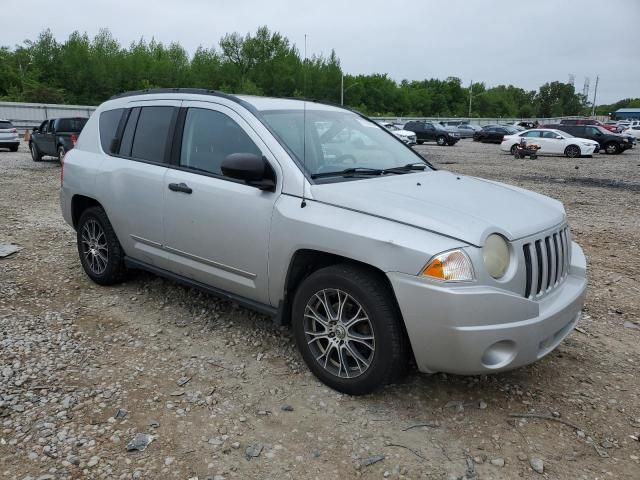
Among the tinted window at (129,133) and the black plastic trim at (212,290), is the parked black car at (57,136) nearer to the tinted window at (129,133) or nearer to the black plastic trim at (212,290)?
the tinted window at (129,133)

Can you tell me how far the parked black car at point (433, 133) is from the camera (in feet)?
118

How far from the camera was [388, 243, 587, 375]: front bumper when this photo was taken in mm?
2748

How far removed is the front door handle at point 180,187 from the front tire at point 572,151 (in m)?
24.6

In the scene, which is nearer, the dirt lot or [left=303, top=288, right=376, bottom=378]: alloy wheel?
the dirt lot

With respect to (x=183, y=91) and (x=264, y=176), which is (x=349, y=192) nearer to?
(x=264, y=176)

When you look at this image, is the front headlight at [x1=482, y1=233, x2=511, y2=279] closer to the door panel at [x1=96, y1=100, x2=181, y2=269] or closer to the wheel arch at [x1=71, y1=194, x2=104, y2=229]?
the door panel at [x1=96, y1=100, x2=181, y2=269]

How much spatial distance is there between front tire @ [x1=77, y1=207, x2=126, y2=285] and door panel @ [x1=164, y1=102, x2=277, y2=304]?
916 millimetres

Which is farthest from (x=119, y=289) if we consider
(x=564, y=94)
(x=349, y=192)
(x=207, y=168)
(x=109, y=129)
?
(x=564, y=94)

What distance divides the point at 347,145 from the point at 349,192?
0.87m

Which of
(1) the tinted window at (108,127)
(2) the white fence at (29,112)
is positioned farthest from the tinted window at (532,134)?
(2) the white fence at (29,112)

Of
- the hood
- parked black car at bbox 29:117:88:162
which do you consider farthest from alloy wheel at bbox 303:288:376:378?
parked black car at bbox 29:117:88:162

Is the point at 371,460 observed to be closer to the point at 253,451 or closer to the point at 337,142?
the point at 253,451

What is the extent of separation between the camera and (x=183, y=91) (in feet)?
14.2

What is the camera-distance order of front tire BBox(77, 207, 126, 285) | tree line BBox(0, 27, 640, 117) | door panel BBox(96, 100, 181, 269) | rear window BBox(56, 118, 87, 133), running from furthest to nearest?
tree line BBox(0, 27, 640, 117), rear window BBox(56, 118, 87, 133), front tire BBox(77, 207, 126, 285), door panel BBox(96, 100, 181, 269)
